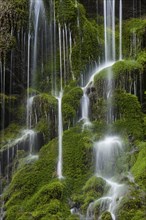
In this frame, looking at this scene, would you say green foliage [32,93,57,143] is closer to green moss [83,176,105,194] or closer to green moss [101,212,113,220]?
green moss [83,176,105,194]

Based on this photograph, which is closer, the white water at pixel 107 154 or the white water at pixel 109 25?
the white water at pixel 107 154

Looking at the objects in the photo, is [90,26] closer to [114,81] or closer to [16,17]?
[16,17]

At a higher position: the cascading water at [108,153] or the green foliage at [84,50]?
the green foliage at [84,50]

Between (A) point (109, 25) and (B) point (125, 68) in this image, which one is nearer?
(B) point (125, 68)

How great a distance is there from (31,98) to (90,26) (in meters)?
5.03

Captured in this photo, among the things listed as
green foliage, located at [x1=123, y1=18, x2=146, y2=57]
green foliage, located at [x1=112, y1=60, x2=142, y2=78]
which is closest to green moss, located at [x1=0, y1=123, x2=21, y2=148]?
green foliage, located at [x1=112, y1=60, x2=142, y2=78]

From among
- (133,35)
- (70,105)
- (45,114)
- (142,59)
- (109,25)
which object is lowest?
(45,114)

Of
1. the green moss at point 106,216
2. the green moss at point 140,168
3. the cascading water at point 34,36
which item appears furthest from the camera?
the cascading water at point 34,36

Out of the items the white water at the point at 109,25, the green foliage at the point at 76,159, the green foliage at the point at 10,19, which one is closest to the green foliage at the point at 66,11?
the green foliage at the point at 10,19

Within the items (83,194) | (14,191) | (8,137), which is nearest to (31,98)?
(8,137)

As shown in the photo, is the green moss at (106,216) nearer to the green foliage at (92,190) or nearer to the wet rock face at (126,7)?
the green foliage at (92,190)

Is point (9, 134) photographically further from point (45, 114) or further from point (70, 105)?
point (70, 105)

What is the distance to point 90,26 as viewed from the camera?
68.9 ft

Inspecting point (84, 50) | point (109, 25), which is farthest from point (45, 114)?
point (109, 25)
